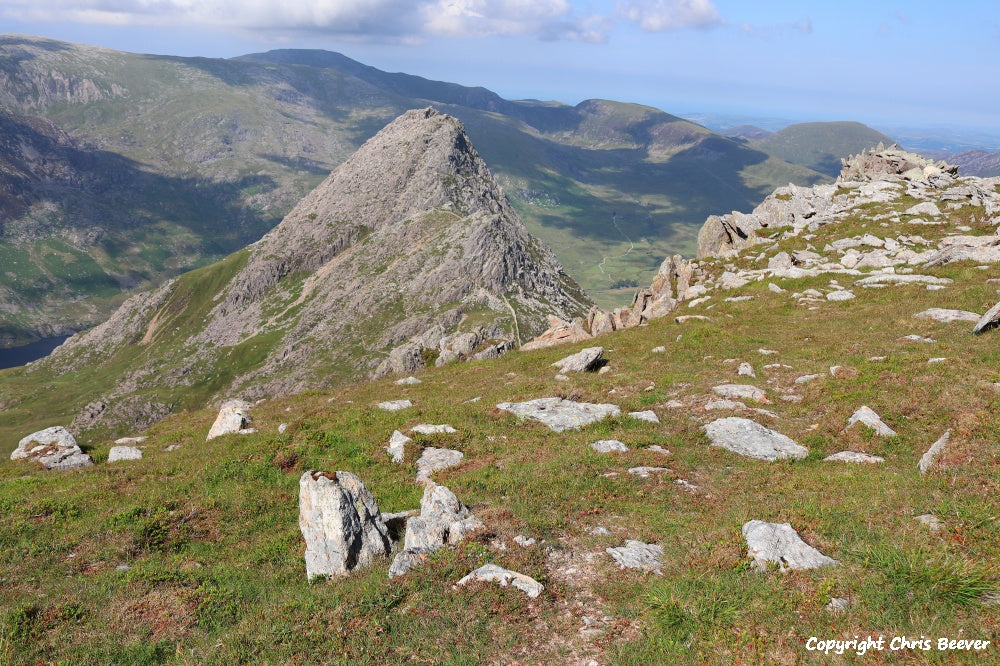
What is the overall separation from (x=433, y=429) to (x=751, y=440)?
1379 cm

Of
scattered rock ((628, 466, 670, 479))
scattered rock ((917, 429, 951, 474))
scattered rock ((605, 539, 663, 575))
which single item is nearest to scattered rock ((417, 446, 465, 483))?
scattered rock ((628, 466, 670, 479))

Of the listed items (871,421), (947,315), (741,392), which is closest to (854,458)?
(871,421)

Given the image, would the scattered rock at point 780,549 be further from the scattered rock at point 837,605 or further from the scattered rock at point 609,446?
the scattered rock at point 609,446

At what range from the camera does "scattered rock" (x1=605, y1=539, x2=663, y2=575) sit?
12.8 meters

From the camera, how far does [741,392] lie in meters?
24.7

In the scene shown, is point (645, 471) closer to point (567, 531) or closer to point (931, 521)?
point (567, 531)

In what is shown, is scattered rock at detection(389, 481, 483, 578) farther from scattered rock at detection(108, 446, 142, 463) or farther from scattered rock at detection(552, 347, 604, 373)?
scattered rock at detection(108, 446, 142, 463)

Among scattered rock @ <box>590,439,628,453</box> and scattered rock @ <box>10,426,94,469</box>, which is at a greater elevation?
scattered rock @ <box>590,439,628,453</box>

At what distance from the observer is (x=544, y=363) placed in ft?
124

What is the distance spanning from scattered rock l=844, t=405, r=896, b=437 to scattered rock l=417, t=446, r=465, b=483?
15.5 metres

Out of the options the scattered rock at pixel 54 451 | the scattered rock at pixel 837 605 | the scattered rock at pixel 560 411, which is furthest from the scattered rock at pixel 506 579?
the scattered rock at pixel 54 451

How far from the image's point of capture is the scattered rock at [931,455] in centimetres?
1507

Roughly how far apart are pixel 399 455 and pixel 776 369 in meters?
20.4

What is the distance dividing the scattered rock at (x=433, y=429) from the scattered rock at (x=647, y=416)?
27.5 ft
